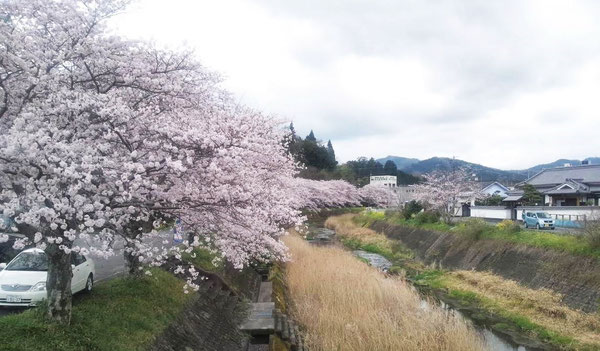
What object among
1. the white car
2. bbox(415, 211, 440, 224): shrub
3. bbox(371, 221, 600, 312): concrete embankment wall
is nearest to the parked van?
bbox(371, 221, 600, 312): concrete embankment wall

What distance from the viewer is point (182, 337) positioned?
11023mm

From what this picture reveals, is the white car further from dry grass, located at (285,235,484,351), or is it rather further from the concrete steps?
dry grass, located at (285,235,484,351)

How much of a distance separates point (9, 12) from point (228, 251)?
6123mm

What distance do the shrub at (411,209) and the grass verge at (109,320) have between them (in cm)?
3686

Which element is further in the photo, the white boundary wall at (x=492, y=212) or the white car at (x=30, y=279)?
the white boundary wall at (x=492, y=212)

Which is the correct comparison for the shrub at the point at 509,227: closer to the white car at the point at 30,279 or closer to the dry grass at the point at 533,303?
the dry grass at the point at 533,303

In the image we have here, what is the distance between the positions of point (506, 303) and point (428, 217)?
21.7m

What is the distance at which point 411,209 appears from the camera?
47.3m

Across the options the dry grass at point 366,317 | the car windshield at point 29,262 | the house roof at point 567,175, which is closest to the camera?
the dry grass at point 366,317

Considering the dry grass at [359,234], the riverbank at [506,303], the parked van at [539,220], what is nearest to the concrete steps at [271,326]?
the riverbank at [506,303]

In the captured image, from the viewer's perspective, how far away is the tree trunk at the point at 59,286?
8.00 m

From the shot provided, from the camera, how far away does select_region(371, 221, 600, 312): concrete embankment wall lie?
18438 millimetres

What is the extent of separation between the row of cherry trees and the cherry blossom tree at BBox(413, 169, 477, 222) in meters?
35.3

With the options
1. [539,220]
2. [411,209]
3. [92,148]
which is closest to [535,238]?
[539,220]
